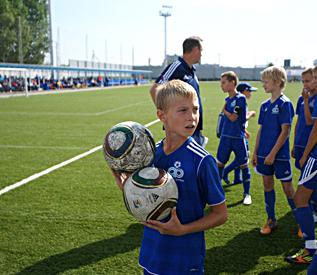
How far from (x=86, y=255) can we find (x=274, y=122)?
2.61 metres

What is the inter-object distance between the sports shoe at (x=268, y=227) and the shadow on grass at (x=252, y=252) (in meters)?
0.05

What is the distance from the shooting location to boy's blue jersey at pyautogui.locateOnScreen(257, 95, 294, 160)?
13.0 feet

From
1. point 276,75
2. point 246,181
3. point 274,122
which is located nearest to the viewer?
point 276,75

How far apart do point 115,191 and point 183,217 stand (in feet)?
12.6

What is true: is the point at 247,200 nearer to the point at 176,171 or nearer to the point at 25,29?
the point at 176,171

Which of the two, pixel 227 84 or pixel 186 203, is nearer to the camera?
pixel 186 203

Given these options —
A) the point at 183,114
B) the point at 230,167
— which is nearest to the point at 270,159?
the point at 230,167

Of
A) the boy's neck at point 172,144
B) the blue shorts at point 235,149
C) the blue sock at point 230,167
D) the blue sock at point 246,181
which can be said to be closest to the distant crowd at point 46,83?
the blue sock at point 230,167

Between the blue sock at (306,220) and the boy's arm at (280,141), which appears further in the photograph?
the boy's arm at (280,141)

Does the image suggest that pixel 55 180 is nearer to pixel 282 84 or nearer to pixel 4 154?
pixel 4 154

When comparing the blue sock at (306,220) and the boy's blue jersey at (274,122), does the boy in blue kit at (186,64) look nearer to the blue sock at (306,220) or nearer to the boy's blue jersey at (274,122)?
the boy's blue jersey at (274,122)

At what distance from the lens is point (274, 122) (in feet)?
13.3

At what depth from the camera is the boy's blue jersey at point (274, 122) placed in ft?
13.0

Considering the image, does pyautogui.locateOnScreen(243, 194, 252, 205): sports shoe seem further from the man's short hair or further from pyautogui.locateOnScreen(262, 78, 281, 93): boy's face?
the man's short hair
